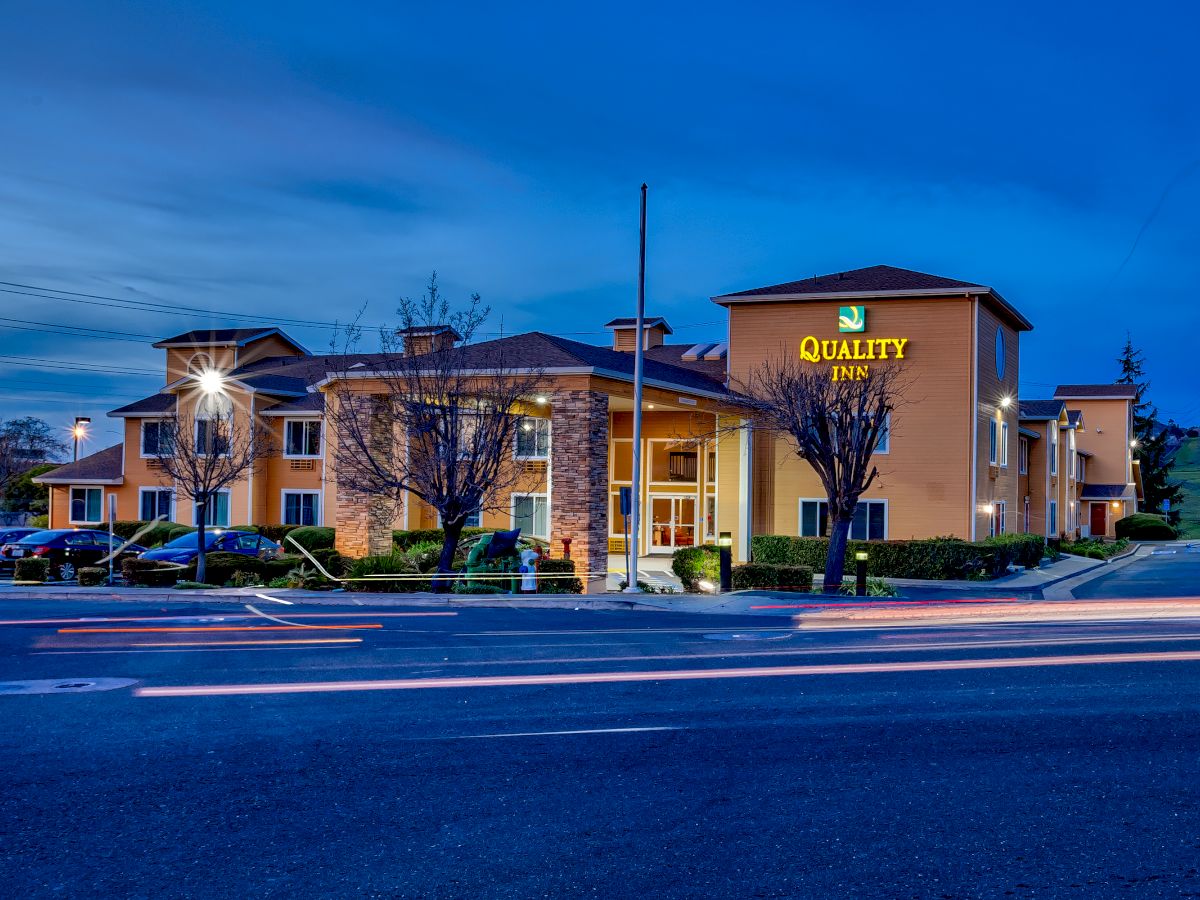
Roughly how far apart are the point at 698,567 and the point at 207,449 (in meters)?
14.7

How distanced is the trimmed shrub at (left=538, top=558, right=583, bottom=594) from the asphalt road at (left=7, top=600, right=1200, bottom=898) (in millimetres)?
10988

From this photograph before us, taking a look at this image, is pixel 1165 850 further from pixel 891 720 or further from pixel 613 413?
pixel 613 413

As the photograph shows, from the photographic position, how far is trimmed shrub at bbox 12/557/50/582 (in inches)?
1113

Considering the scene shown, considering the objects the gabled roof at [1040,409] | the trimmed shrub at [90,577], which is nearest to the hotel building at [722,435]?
the gabled roof at [1040,409]

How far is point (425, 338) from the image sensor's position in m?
31.8

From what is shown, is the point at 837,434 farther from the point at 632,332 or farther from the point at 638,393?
the point at 632,332

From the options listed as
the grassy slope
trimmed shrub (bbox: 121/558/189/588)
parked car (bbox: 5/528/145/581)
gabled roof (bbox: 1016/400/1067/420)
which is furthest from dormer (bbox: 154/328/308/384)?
the grassy slope

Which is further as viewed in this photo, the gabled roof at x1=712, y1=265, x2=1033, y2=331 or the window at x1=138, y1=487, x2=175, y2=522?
the window at x1=138, y1=487, x2=175, y2=522

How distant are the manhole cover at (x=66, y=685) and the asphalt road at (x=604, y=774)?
0.18m

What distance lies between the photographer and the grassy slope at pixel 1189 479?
102 m

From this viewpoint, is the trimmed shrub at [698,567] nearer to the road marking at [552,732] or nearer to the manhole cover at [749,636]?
the manhole cover at [749,636]

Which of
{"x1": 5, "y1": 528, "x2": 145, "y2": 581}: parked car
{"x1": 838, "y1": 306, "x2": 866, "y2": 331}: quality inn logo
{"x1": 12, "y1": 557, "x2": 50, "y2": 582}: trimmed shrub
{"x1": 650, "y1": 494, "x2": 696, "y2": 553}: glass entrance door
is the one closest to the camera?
{"x1": 12, "y1": 557, "x2": 50, "y2": 582}: trimmed shrub

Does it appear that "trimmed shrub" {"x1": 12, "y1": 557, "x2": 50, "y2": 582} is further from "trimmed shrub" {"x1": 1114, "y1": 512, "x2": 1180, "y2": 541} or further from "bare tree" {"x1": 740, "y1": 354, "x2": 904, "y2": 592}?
"trimmed shrub" {"x1": 1114, "y1": 512, "x2": 1180, "y2": 541}

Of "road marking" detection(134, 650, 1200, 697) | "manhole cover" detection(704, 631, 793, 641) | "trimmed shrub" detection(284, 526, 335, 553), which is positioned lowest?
"manhole cover" detection(704, 631, 793, 641)
